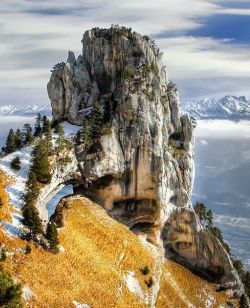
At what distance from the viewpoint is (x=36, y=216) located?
8369cm

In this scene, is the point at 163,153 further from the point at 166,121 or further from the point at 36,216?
the point at 36,216

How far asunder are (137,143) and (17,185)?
30919 millimetres

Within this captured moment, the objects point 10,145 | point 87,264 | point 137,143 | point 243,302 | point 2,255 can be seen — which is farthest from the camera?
point 243,302

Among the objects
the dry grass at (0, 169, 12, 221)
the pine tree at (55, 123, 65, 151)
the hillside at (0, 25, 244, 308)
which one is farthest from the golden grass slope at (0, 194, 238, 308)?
the pine tree at (55, 123, 65, 151)

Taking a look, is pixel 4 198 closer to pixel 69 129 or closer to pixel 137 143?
pixel 69 129

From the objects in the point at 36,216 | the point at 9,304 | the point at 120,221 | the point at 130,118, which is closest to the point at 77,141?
the point at 130,118

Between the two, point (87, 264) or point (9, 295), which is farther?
point (87, 264)

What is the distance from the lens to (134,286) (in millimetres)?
99875

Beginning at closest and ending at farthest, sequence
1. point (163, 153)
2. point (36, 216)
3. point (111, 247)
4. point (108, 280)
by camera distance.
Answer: point (36, 216) < point (108, 280) < point (111, 247) < point (163, 153)

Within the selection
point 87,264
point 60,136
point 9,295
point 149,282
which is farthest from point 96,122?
point 9,295

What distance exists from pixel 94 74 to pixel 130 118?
19.2m

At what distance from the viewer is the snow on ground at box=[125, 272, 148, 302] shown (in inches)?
3878

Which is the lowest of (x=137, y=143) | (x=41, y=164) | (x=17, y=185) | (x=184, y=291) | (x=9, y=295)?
(x=184, y=291)

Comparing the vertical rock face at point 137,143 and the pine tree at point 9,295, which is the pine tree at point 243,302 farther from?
the pine tree at point 9,295
